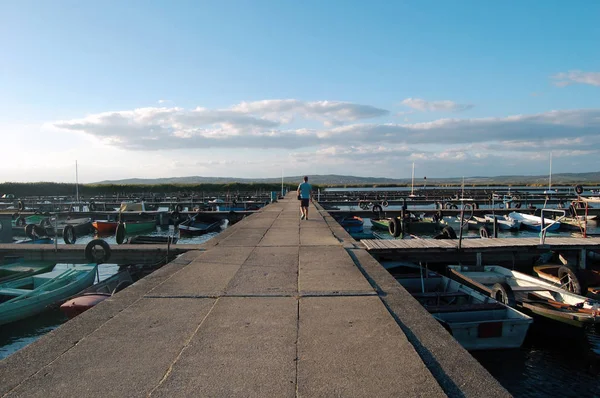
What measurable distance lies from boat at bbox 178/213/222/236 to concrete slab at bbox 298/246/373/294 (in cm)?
2218

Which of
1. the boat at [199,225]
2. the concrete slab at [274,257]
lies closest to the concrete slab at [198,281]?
the concrete slab at [274,257]

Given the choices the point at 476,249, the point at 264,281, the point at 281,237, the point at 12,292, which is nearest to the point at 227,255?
the point at 264,281

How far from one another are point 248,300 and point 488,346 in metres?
5.84

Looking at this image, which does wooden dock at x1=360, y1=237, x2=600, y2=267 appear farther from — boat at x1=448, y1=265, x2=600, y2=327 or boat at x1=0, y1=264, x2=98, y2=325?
boat at x1=0, y1=264, x2=98, y2=325

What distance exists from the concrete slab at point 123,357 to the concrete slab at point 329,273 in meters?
1.93

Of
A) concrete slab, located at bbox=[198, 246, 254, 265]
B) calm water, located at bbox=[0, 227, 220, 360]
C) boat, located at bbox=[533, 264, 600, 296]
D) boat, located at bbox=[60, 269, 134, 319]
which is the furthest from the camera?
boat, located at bbox=[533, 264, 600, 296]

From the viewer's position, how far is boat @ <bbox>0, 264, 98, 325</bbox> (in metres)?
10.6

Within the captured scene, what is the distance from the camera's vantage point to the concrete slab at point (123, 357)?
336 cm

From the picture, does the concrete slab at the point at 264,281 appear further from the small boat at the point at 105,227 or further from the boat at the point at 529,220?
the boat at the point at 529,220

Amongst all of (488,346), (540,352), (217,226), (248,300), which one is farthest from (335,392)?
(217,226)

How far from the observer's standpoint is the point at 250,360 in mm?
3822

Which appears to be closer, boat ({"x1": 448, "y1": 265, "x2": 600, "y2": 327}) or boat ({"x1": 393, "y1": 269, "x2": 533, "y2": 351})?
boat ({"x1": 393, "y1": 269, "x2": 533, "y2": 351})

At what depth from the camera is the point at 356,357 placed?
3.86 meters

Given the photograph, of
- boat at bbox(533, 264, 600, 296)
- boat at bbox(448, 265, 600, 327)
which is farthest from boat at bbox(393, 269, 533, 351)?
boat at bbox(533, 264, 600, 296)
